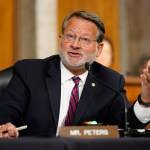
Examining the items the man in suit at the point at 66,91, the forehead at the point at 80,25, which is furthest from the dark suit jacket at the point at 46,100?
the forehead at the point at 80,25

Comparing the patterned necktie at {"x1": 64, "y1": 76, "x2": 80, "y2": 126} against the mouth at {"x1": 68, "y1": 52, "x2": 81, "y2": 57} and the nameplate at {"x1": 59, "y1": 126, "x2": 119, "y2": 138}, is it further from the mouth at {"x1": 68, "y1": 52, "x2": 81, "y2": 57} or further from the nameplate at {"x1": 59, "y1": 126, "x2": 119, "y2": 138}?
the nameplate at {"x1": 59, "y1": 126, "x2": 119, "y2": 138}

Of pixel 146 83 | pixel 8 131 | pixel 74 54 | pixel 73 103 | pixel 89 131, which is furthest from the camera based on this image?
pixel 74 54

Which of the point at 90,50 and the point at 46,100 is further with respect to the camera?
the point at 90,50

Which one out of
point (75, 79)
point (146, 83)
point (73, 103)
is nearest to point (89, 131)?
point (146, 83)

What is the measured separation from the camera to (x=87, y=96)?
3451mm

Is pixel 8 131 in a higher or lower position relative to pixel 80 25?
lower

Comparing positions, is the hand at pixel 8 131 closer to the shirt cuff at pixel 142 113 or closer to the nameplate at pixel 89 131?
the nameplate at pixel 89 131

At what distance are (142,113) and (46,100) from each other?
0.58m

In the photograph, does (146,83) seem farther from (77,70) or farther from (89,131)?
(89,131)

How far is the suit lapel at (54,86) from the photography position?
3.36 meters

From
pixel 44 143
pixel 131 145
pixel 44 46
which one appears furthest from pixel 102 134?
pixel 44 46

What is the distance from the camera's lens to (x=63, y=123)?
11.0ft

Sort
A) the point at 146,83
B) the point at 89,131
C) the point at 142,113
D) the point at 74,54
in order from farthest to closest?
the point at 74,54, the point at 142,113, the point at 146,83, the point at 89,131

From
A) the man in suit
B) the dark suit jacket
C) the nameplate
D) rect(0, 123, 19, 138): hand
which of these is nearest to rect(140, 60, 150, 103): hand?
the man in suit
